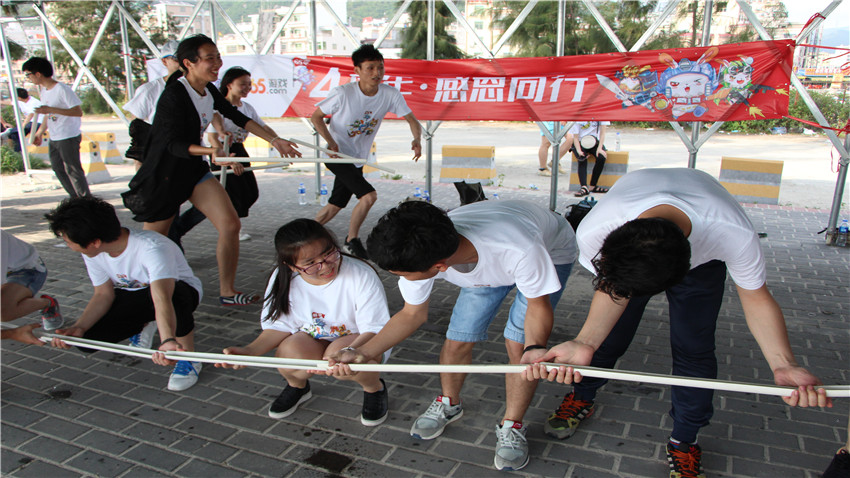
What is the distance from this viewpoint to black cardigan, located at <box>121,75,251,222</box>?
143 inches

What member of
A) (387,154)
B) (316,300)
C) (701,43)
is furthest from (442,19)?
(316,300)

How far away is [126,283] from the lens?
3166 mm

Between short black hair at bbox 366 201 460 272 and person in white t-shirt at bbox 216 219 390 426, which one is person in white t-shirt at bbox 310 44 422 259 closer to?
person in white t-shirt at bbox 216 219 390 426

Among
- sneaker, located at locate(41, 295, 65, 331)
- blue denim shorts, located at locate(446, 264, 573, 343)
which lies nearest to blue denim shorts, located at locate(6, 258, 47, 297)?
sneaker, located at locate(41, 295, 65, 331)

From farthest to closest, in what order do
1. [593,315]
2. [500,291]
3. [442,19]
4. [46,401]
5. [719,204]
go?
[442,19] < [46,401] < [500,291] < [593,315] < [719,204]

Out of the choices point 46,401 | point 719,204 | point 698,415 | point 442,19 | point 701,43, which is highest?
point 442,19

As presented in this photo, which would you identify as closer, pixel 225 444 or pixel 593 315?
pixel 593 315

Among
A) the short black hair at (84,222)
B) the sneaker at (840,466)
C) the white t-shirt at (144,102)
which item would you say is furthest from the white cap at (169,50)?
the sneaker at (840,466)

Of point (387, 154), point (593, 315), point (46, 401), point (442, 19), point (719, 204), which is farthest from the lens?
point (442, 19)

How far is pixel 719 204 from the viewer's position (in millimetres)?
2014

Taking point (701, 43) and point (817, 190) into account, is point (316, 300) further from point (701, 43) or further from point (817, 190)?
point (817, 190)

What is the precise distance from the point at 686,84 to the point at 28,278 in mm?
5408

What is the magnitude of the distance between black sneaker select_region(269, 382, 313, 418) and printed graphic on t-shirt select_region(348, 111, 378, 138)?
9.70ft

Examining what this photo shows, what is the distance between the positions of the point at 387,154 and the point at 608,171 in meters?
6.15
